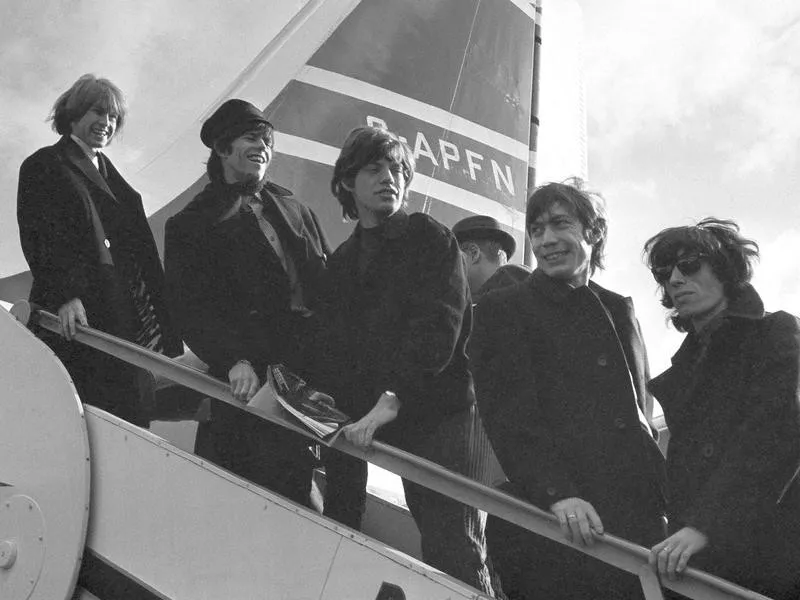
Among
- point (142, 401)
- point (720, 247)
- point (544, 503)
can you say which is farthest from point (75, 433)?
point (720, 247)

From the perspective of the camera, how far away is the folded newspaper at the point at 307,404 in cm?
219

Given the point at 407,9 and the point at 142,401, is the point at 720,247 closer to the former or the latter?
the point at 142,401

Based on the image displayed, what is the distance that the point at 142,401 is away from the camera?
2881mm

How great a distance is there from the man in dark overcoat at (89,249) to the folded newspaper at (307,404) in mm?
765

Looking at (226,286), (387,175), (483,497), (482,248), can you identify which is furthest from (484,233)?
(483,497)

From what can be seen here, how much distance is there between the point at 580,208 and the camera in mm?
2348

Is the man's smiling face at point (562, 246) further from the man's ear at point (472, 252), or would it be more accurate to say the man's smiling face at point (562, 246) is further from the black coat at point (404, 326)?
the man's ear at point (472, 252)

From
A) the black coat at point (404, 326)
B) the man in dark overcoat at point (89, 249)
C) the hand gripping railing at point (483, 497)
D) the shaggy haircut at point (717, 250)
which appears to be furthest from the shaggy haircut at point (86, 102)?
the shaggy haircut at point (717, 250)

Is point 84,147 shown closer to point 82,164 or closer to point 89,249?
point 82,164

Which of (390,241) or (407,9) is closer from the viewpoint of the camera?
(390,241)

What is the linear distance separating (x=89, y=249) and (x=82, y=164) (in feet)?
0.99

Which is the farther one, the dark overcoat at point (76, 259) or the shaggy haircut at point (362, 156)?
the dark overcoat at point (76, 259)

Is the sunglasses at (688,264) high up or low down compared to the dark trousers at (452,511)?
up

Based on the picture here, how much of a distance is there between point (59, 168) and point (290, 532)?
4.64 feet
